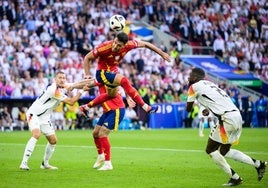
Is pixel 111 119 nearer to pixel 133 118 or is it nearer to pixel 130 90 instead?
pixel 130 90

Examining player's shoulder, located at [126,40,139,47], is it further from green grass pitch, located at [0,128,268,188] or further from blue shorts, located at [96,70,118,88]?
green grass pitch, located at [0,128,268,188]

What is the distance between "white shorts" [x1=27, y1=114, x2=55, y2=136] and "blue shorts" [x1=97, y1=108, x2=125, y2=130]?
1210 millimetres

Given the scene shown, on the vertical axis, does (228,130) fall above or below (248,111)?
above

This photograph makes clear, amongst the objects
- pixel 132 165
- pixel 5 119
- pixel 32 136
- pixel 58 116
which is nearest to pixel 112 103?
pixel 132 165

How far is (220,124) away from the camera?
13.3 meters

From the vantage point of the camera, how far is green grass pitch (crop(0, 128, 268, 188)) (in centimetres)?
1381

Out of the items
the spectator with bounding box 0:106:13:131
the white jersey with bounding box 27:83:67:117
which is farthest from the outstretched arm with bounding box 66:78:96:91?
the spectator with bounding box 0:106:13:131

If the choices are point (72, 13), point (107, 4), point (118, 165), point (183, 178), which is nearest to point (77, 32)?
point (72, 13)

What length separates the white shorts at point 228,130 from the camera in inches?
521

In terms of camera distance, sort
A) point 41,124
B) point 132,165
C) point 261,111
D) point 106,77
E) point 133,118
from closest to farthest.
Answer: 1. point 106,77
2. point 41,124
3. point 132,165
4. point 133,118
5. point 261,111

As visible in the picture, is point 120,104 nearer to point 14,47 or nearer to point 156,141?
point 156,141

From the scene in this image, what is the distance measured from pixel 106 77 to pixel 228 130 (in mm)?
3907

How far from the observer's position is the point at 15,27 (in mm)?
37906

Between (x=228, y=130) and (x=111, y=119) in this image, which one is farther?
(x=111, y=119)
